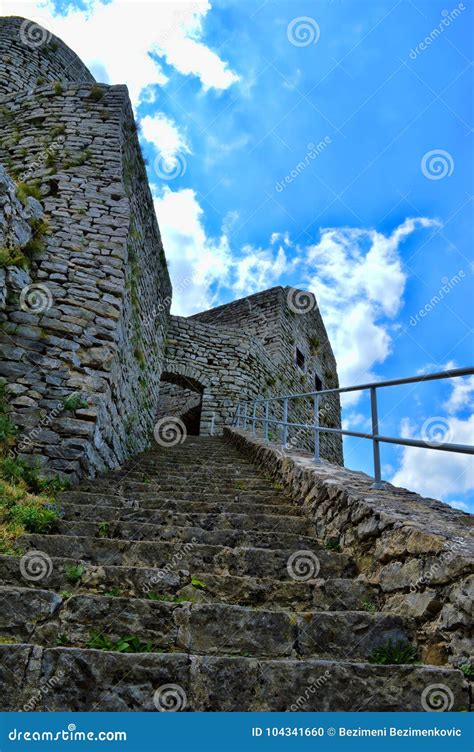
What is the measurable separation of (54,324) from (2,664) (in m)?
3.73

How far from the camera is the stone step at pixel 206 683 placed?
167 cm

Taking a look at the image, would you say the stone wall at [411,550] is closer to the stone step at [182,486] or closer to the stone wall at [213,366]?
the stone step at [182,486]

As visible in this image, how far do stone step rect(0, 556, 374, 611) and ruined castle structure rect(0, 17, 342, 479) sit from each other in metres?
1.87

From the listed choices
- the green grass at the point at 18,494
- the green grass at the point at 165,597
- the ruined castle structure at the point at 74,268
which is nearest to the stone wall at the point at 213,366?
the ruined castle structure at the point at 74,268

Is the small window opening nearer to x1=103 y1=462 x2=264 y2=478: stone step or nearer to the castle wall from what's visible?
the castle wall

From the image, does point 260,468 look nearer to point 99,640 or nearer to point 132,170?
point 99,640

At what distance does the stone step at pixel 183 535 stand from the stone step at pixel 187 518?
19 centimetres

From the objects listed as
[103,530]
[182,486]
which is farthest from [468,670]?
[182,486]

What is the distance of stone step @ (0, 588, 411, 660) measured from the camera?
200cm

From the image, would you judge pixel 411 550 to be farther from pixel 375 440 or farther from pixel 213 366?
pixel 213 366

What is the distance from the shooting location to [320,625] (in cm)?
210

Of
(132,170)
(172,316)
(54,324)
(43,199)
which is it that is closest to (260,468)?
(54,324)

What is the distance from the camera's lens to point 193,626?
2.06 m

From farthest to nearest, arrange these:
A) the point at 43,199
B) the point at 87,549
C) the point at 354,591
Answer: the point at 43,199, the point at 87,549, the point at 354,591
